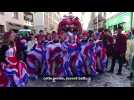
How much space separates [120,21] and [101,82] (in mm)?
786

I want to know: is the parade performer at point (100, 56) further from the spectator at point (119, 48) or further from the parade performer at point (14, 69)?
the parade performer at point (14, 69)

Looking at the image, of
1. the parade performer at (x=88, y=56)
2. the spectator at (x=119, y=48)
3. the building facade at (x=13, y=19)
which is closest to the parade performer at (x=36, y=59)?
the building facade at (x=13, y=19)

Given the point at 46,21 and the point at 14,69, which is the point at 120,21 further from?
the point at 14,69

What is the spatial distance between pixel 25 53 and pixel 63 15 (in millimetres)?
656

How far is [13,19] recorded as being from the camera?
112 inches

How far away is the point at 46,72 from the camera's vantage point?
292cm

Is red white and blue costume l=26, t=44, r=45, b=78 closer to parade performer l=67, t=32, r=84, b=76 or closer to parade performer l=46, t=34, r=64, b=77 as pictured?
parade performer l=46, t=34, r=64, b=77

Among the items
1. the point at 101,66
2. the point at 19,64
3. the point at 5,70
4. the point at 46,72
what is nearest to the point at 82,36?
the point at 101,66

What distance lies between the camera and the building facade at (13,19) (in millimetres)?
2844

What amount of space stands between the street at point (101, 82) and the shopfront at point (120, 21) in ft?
1.64

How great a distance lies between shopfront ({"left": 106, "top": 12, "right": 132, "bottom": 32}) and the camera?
2828 mm

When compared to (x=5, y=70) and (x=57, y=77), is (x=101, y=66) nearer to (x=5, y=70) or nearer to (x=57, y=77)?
(x=57, y=77)

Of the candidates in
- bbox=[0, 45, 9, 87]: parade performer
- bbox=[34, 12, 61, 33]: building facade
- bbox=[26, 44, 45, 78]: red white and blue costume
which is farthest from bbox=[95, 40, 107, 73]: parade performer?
bbox=[0, 45, 9, 87]: parade performer

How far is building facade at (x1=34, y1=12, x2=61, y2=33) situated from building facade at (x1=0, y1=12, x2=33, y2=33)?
8 cm
